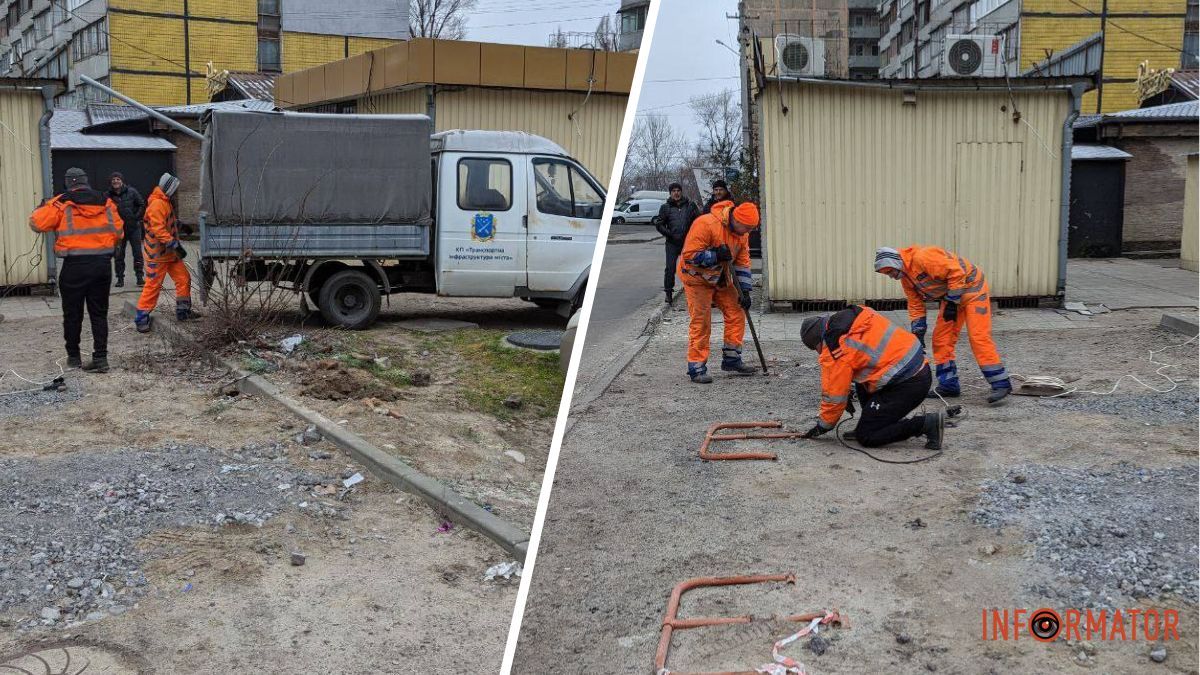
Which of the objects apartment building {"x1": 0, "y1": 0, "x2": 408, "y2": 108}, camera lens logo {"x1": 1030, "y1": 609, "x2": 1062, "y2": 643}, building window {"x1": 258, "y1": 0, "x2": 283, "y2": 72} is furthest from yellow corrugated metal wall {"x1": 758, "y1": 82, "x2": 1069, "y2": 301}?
building window {"x1": 258, "y1": 0, "x2": 283, "y2": 72}

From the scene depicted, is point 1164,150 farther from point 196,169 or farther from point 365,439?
point 196,169

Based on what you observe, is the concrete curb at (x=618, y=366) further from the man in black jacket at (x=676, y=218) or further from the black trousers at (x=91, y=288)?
the black trousers at (x=91, y=288)

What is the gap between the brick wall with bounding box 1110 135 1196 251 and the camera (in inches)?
691

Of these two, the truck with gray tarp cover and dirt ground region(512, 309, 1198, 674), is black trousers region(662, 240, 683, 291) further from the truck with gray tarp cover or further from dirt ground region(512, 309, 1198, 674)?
dirt ground region(512, 309, 1198, 674)

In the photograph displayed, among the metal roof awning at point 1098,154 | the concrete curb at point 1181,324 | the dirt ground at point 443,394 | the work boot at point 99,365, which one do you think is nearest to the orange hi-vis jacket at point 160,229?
the dirt ground at point 443,394

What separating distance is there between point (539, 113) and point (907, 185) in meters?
6.06

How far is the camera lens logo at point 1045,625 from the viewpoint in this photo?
9.00 ft

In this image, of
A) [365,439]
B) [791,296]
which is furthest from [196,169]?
[365,439]

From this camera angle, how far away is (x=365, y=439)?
237 inches

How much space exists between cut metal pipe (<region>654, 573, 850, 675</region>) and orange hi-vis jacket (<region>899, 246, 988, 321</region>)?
11.5 ft

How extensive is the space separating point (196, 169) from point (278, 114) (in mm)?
13202

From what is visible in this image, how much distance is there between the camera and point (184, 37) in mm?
32500

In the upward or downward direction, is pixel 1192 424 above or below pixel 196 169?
below

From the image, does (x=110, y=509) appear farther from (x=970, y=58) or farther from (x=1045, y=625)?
(x=970, y=58)
